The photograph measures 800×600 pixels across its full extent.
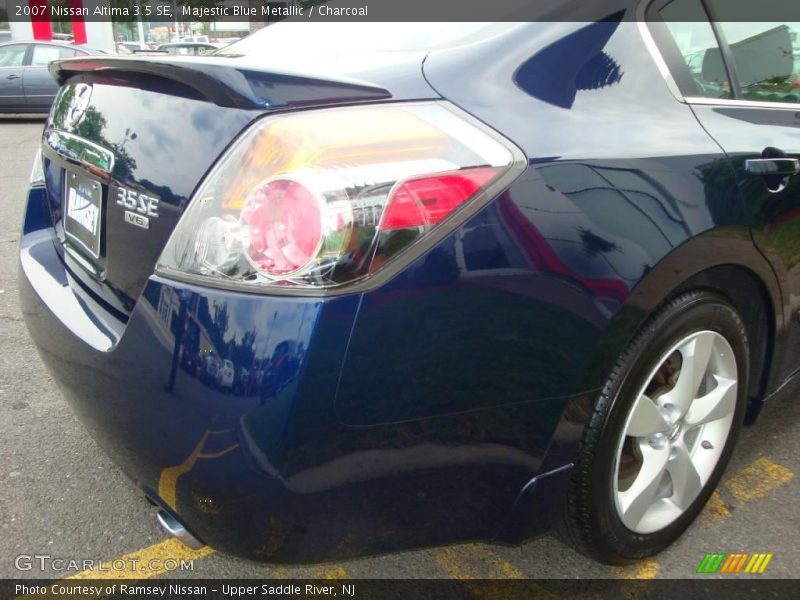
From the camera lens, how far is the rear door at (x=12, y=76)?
11984 mm

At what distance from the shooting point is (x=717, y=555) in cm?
209

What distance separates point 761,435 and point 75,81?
2.72 metres

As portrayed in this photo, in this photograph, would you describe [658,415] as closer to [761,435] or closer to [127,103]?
[761,435]

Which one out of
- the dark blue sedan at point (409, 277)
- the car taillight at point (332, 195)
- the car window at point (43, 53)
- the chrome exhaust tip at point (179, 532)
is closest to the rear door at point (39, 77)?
the car window at point (43, 53)

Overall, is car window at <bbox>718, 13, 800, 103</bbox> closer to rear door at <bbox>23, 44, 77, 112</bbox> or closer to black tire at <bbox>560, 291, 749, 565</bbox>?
black tire at <bbox>560, 291, 749, 565</bbox>

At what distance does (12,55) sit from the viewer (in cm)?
1211

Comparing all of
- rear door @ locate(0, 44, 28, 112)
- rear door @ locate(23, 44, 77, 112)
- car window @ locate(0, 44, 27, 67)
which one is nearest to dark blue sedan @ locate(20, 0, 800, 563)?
rear door @ locate(23, 44, 77, 112)

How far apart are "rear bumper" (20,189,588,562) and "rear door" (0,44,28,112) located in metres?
12.4

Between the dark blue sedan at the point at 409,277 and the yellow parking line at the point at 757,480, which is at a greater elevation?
the dark blue sedan at the point at 409,277

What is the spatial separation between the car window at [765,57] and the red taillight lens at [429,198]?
1222 mm

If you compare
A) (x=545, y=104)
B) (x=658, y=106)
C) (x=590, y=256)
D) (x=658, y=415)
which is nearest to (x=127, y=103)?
(x=545, y=104)

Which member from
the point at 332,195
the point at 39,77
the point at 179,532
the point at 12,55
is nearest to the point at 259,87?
the point at 332,195

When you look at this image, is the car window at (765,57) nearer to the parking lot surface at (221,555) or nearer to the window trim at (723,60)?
the window trim at (723,60)

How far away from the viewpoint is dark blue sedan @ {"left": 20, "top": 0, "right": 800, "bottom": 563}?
1.32 m
